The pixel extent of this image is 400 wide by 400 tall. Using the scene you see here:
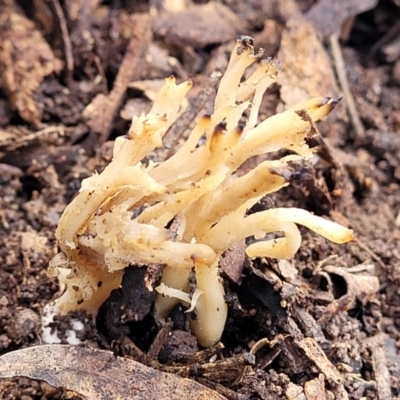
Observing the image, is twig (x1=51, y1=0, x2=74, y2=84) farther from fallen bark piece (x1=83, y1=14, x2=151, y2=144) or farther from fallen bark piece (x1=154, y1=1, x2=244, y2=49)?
fallen bark piece (x1=154, y1=1, x2=244, y2=49)

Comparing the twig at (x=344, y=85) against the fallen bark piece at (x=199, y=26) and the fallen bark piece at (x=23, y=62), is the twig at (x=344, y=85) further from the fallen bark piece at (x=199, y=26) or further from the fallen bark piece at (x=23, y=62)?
the fallen bark piece at (x=23, y=62)

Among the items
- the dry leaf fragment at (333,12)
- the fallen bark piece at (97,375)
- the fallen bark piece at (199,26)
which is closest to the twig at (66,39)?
the fallen bark piece at (199,26)

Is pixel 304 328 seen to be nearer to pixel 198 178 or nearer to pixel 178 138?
pixel 198 178

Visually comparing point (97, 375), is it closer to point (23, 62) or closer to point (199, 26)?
point (23, 62)

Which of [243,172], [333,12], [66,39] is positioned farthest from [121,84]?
[333,12]

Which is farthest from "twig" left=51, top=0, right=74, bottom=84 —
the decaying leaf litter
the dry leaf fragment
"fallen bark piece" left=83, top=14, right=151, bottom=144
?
the dry leaf fragment

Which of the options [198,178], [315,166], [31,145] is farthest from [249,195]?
[31,145]

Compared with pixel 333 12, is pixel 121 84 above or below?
below
